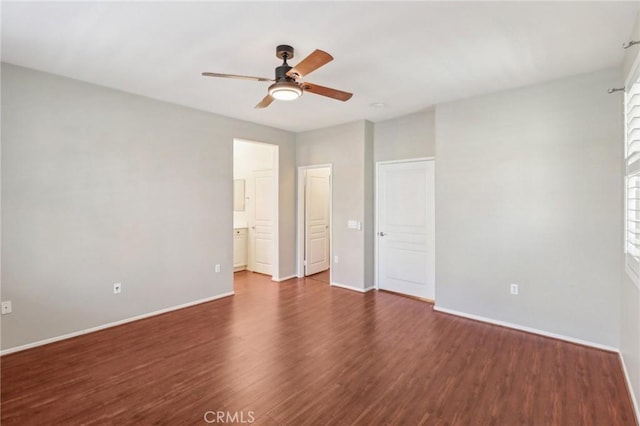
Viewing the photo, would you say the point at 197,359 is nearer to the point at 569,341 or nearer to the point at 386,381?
the point at 386,381

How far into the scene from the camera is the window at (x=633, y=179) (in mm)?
2137

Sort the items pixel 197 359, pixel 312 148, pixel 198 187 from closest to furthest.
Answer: pixel 197 359
pixel 198 187
pixel 312 148

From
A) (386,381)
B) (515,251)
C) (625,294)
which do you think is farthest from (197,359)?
(625,294)

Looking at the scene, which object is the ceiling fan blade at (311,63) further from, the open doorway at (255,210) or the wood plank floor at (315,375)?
the open doorway at (255,210)

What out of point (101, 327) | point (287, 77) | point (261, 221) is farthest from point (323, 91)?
point (261, 221)

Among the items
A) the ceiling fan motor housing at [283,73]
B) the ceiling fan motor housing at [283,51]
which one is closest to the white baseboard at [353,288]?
the ceiling fan motor housing at [283,73]

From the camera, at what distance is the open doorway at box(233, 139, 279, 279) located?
238 inches

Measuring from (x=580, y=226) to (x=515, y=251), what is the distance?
64 centimetres

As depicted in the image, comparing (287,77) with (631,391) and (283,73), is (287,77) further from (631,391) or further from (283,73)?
(631,391)

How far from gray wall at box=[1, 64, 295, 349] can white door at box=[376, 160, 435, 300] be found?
2453mm

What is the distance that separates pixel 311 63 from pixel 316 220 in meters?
4.09

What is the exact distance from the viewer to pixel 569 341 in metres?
3.20

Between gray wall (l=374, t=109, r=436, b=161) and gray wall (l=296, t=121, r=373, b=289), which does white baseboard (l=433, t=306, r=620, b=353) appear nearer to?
gray wall (l=296, t=121, r=373, b=289)

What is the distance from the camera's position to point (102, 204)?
3.53m
